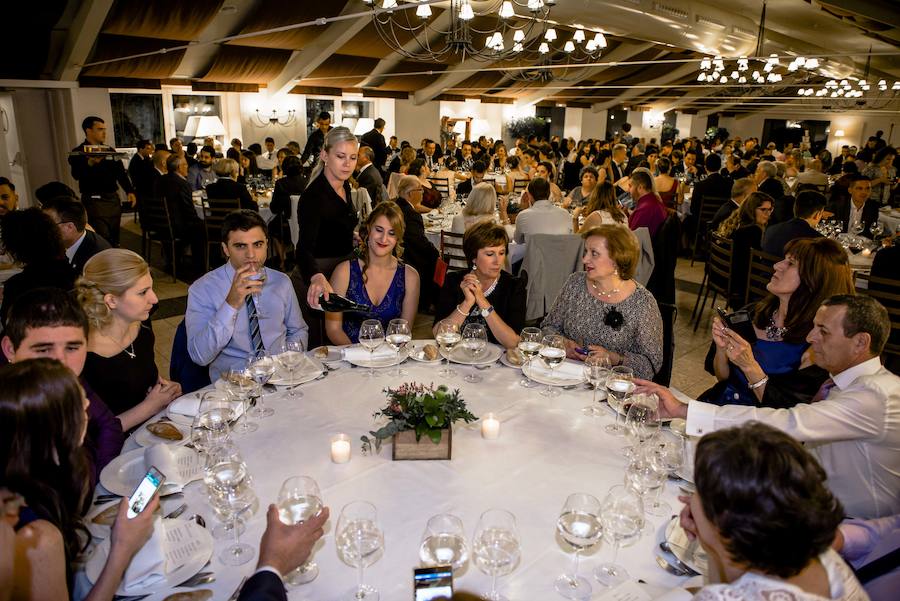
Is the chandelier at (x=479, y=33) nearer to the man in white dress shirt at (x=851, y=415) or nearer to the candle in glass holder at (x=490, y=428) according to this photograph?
the candle in glass holder at (x=490, y=428)

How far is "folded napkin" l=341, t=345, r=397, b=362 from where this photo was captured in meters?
2.51

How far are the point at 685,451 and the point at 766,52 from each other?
13.9 meters

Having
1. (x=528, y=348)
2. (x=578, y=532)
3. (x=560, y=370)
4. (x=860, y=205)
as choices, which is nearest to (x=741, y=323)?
(x=560, y=370)

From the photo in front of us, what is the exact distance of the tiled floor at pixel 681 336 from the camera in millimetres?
4418

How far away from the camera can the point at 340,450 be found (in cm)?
177

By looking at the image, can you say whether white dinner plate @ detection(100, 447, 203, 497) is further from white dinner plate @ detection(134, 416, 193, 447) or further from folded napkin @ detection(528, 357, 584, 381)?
folded napkin @ detection(528, 357, 584, 381)

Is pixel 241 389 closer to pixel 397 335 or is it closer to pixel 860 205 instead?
pixel 397 335

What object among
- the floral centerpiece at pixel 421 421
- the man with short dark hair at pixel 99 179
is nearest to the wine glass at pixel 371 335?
the floral centerpiece at pixel 421 421

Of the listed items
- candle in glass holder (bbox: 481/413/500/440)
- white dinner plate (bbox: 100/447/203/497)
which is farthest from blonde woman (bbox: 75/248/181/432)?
candle in glass holder (bbox: 481/413/500/440)

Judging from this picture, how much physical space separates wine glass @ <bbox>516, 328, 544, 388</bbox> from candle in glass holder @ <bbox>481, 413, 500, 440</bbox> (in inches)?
16.5

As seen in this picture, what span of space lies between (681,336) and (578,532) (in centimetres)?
441

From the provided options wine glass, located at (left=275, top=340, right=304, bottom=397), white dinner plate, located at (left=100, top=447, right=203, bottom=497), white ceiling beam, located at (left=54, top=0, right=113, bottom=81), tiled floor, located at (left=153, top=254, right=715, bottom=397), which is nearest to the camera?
white dinner plate, located at (left=100, top=447, right=203, bottom=497)

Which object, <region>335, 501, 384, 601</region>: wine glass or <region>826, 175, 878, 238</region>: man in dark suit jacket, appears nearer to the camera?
<region>335, 501, 384, 601</region>: wine glass

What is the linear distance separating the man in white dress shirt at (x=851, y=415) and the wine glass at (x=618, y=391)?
0.13m
